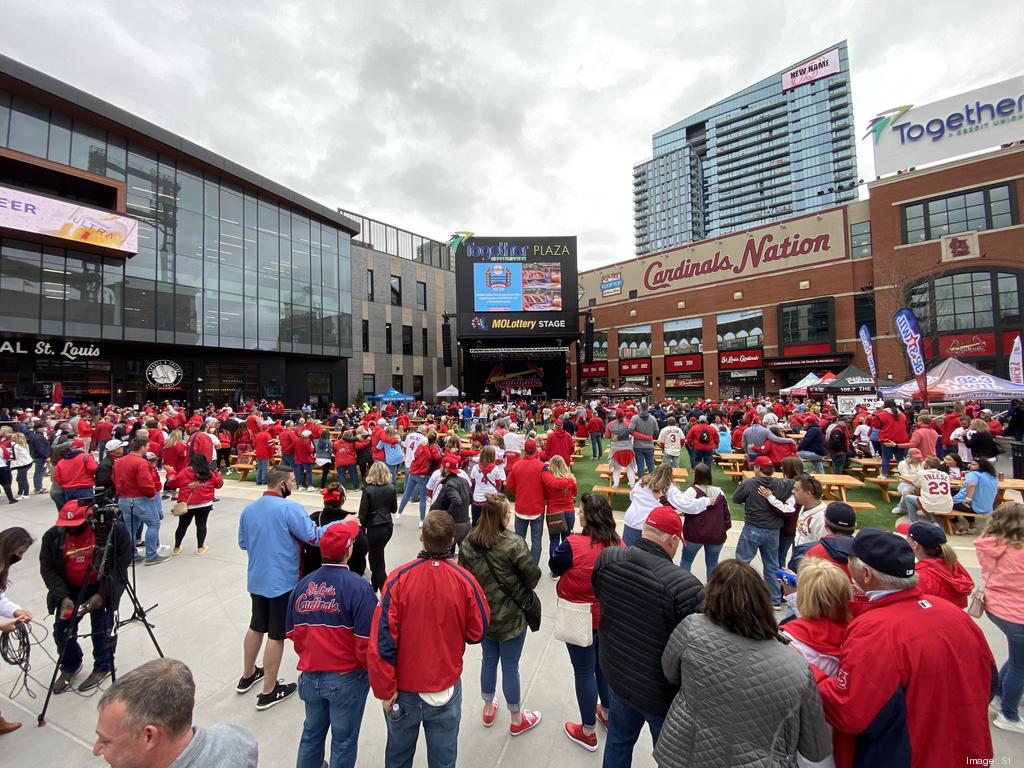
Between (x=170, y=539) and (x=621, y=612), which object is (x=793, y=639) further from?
(x=170, y=539)

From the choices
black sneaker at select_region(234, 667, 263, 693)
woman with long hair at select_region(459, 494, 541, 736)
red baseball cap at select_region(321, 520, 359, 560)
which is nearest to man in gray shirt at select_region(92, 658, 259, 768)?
red baseball cap at select_region(321, 520, 359, 560)

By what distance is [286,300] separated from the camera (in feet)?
96.1

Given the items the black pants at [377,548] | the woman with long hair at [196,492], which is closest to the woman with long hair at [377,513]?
the black pants at [377,548]

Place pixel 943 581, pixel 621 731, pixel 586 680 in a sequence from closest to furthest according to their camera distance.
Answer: pixel 621 731 → pixel 943 581 → pixel 586 680

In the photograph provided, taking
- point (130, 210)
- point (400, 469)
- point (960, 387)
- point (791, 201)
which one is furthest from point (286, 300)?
point (791, 201)

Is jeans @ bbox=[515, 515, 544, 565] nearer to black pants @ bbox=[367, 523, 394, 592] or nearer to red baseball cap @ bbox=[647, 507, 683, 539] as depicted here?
black pants @ bbox=[367, 523, 394, 592]

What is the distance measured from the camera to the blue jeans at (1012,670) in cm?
290

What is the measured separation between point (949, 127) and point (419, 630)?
4310 cm

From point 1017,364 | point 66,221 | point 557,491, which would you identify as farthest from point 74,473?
point 1017,364

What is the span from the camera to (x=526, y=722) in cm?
309

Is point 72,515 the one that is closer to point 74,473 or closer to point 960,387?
point 74,473

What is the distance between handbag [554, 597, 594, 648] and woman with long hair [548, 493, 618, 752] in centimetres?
5

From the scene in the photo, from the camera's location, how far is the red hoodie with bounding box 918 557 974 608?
259cm

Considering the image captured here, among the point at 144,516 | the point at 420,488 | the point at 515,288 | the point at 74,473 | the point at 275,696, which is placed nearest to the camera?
the point at 275,696
